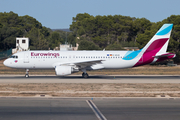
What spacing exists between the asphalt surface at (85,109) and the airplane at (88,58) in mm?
14194

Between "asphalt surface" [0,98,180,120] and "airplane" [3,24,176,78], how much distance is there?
14194 mm

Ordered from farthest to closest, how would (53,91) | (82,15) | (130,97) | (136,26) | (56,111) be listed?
(82,15) < (136,26) < (53,91) < (130,97) < (56,111)

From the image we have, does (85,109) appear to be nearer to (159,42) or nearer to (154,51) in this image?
(154,51)

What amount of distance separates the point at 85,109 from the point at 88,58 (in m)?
18.6

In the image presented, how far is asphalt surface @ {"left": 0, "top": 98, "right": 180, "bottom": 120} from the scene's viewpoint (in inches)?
512

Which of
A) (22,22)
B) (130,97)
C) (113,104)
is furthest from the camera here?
(22,22)

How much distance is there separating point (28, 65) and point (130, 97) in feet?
57.9

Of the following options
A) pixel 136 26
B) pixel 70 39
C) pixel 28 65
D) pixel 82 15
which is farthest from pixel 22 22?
pixel 28 65

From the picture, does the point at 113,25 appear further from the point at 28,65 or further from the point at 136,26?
the point at 28,65

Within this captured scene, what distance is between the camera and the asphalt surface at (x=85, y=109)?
13.0m

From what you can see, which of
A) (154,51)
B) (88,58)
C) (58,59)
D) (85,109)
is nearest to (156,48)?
(154,51)

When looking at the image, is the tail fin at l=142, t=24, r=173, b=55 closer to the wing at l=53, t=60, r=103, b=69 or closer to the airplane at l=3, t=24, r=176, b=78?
the airplane at l=3, t=24, r=176, b=78

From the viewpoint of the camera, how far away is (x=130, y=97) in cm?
1884

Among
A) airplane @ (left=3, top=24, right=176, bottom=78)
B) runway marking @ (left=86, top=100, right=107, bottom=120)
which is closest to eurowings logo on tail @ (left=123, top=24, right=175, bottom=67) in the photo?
airplane @ (left=3, top=24, right=176, bottom=78)
